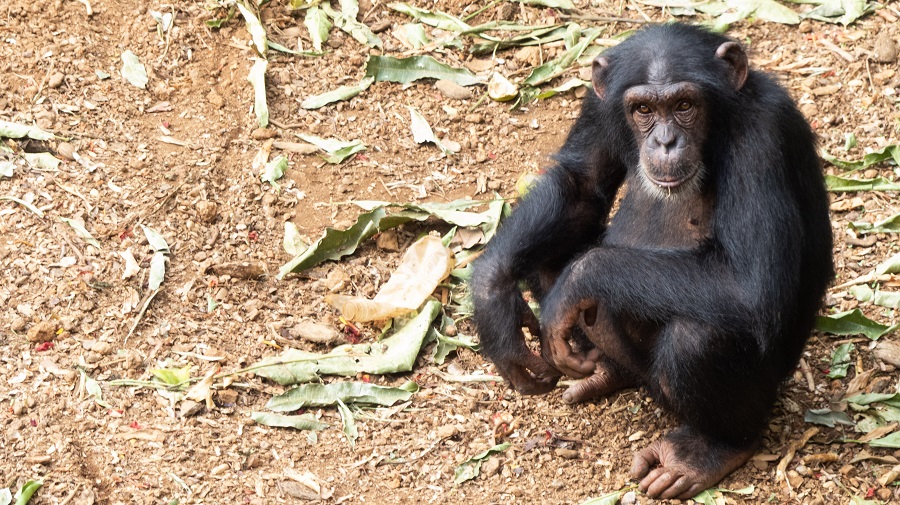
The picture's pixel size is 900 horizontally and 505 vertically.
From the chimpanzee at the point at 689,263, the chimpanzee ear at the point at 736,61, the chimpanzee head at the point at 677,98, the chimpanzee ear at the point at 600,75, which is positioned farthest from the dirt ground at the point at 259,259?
the chimpanzee ear at the point at 736,61

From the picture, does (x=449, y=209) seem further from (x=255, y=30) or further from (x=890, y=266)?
(x=890, y=266)

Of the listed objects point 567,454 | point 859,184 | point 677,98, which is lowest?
point 567,454

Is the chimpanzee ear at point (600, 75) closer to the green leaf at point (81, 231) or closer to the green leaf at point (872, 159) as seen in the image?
the green leaf at point (872, 159)

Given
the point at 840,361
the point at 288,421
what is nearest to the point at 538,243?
the point at 288,421

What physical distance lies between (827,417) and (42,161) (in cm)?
584

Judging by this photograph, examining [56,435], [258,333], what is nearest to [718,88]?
[258,333]

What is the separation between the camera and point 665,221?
6.58 m

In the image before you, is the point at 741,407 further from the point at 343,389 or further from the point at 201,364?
the point at 201,364

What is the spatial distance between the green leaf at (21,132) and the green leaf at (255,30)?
1.86 meters

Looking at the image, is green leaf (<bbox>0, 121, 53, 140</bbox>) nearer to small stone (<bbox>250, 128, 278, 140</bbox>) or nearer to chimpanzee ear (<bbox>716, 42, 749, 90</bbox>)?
small stone (<bbox>250, 128, 278, 140</bbox>)

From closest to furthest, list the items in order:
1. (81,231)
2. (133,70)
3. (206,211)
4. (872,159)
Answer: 1. (81,231)
2. (206,211)
3. (872,159)
4. (133,70)

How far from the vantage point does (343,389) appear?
23.5ft

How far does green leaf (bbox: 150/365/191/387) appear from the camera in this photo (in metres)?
7.17

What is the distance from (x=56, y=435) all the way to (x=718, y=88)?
14.1 ft
